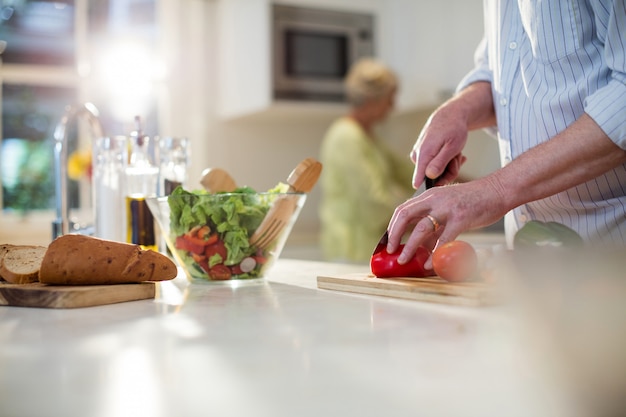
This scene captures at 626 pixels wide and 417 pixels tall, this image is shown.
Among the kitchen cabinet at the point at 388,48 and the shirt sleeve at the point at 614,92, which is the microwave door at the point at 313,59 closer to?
the kitchen cabinet at the point at 388,48

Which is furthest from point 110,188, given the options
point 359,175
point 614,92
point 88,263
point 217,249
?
point 359,175

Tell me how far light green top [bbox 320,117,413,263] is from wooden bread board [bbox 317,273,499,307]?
7.47ft

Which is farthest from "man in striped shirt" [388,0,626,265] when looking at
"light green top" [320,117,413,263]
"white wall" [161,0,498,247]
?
"white wall" [161,0,498,247]

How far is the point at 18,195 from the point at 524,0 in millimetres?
2930

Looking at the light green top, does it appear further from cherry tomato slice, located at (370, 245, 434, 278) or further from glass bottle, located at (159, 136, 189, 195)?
cherry tomato slice, located at (370, 245, 434, 278)

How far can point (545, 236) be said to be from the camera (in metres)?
0.94

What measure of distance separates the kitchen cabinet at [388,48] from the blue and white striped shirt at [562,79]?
7.18 feet

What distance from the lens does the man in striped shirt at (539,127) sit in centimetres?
97

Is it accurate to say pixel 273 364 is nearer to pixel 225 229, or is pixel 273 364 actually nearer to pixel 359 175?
pixel 225 229

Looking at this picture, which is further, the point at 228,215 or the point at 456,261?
the point at 228,215

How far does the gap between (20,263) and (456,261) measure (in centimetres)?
57

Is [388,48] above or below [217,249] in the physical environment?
above

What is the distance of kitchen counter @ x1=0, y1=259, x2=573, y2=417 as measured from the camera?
47 centimetres

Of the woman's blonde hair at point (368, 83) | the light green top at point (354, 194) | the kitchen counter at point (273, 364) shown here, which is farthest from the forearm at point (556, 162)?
the woman's blonde hair at point (368, 83)
